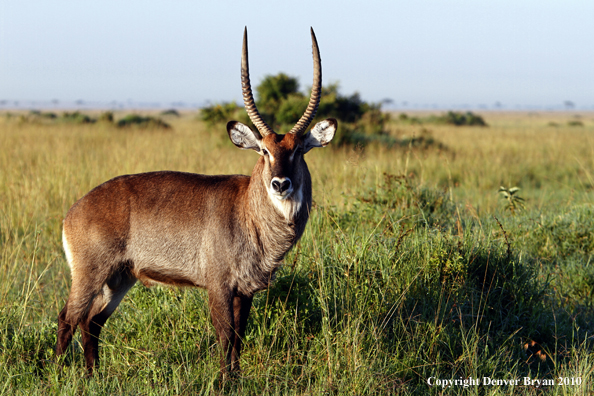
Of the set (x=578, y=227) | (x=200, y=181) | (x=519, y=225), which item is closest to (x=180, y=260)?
(x=200, y=181)

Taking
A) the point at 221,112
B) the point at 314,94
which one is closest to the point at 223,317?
the point at 314,94

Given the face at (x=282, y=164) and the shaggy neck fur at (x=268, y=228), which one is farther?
the shaggy neck fur at (x=268, y=228)

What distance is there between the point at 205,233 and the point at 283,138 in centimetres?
85

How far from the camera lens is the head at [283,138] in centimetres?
339

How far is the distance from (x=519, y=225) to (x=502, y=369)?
8.76ft

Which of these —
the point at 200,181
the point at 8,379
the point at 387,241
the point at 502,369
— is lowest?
the point at 502,369

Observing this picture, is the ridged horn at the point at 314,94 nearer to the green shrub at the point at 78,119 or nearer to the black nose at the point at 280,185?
the black nose at the point at 280,185

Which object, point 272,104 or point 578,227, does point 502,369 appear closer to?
point 578,227

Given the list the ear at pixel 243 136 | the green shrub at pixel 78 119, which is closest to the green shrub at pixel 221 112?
the green shrub at pixel 78 119

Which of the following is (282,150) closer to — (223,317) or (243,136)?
(243,136)

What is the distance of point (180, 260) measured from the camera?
140 inches

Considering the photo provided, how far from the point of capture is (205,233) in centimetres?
358

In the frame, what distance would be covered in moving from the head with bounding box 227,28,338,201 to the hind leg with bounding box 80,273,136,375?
51.7 inches

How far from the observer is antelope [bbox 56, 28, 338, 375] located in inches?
138
